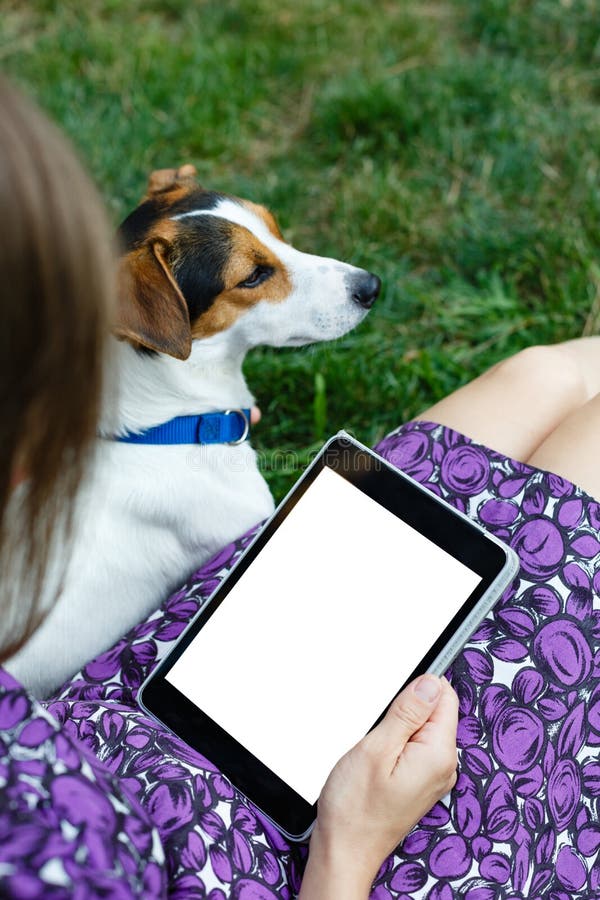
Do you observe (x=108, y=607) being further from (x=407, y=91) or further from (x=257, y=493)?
(x=407, y=91)

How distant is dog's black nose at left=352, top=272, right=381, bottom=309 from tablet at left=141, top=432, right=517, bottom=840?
0.82m

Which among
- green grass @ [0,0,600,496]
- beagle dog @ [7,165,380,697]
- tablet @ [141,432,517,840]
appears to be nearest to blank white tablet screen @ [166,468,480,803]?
tablet @ [141,432,517,840]

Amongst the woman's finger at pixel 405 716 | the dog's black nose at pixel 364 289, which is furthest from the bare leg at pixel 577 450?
the dog's black nose at pixel 364 289

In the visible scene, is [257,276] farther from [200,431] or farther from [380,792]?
[380,792]

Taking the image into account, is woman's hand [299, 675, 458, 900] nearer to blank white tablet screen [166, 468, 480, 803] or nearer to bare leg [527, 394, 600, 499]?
blank white tablet screen [166, 468, 480, 803]

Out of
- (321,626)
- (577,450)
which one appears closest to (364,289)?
(577,450)

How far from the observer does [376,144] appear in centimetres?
354

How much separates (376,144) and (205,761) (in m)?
2.74

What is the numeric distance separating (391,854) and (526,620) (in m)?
0.48

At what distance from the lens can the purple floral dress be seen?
50.8 inches

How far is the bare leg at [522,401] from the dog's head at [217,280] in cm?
52

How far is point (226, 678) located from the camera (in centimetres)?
165

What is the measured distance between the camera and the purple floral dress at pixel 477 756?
4.23 ft

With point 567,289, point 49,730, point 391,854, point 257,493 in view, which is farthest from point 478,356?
point 49,730
